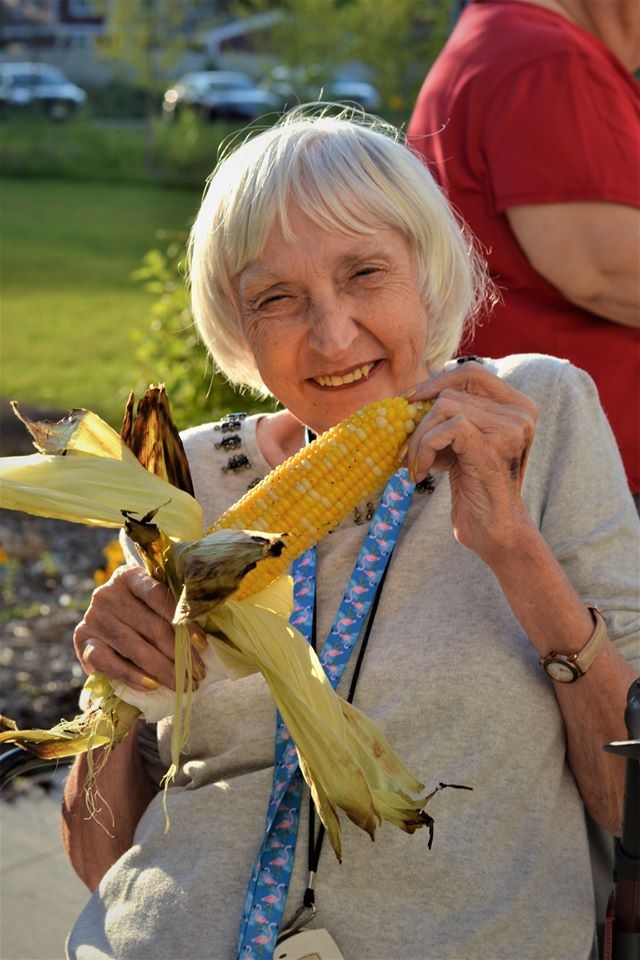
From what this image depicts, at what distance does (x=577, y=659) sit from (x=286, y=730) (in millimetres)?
516

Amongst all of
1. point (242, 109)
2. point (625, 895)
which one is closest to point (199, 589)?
point (625, 895)

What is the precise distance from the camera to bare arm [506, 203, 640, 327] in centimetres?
297

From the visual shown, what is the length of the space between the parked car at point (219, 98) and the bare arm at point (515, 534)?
27331 mm

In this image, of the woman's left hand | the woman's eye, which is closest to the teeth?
the woman's eye

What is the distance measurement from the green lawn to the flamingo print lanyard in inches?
158

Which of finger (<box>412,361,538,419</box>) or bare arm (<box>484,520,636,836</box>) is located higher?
finger (<box>412,361,538,419</box>)

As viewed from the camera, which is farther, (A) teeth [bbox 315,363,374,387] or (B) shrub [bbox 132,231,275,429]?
(B) shrub [bbox 132,231,275,429]

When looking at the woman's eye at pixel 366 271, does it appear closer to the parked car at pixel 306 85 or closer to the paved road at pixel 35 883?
the paved road at pixel 35 883

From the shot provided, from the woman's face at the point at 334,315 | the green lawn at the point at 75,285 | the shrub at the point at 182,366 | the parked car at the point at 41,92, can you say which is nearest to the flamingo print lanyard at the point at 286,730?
the woman's face at the point at 334,315

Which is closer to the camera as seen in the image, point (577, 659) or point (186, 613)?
point (186, 613)

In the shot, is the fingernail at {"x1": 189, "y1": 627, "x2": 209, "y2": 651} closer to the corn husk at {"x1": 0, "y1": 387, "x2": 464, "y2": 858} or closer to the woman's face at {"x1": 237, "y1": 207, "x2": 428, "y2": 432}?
the corn husk at {"x1": 0, "y1": 387, "x2": 464, "y2": 858}

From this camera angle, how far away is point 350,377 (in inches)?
91.1

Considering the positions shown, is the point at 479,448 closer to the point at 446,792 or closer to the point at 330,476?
the point at 330,476

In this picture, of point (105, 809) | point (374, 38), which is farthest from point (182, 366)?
point (374, 38)
